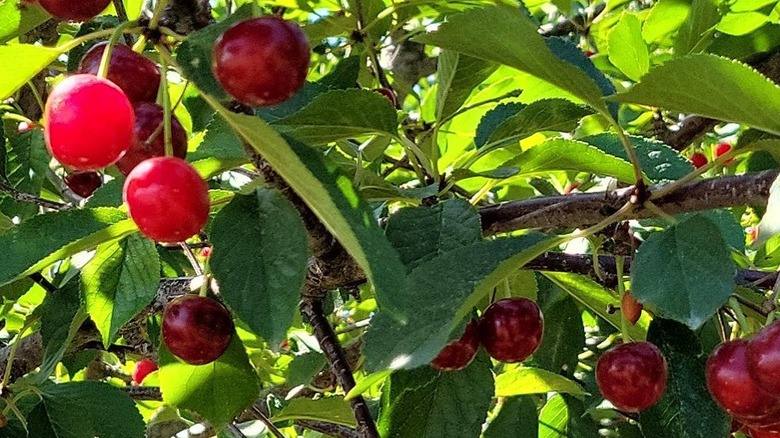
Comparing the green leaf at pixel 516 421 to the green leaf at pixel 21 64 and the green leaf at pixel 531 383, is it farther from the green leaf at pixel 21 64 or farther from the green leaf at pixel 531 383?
the green leaf at pixel 21 64

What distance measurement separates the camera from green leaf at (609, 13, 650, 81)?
191 cm

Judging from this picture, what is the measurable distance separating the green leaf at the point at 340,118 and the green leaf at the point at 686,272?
37cm

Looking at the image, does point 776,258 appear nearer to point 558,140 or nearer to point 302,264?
point 558,140

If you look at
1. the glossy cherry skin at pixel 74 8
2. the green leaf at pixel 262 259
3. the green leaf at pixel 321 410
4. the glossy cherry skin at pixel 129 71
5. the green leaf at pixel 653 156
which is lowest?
the green leaf at pixel 321 410

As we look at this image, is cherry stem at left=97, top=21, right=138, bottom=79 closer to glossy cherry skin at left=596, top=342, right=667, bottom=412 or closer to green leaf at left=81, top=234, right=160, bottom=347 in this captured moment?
green leaf at left=81, top=234, right=160, bottom=347

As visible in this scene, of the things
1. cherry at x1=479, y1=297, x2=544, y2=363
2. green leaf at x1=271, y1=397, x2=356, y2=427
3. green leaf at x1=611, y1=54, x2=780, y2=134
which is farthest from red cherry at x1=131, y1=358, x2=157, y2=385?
green leaf at x1=611, y1=54, x2=780, y2=134

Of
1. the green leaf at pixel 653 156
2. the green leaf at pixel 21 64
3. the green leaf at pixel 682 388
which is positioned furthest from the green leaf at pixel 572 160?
the green leaf at pixel 21 64

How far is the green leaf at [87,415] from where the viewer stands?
1.56m

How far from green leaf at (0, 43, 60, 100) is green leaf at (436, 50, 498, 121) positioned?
69 centimetres

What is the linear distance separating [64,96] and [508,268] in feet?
1.50

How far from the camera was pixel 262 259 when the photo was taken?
0.89 meters

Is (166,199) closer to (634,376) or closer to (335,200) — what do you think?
(335,200)

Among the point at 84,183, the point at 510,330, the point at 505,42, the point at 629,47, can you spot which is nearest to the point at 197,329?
the point at 510,330

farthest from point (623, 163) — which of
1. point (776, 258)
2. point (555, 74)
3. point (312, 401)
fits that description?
point (776, 258)
